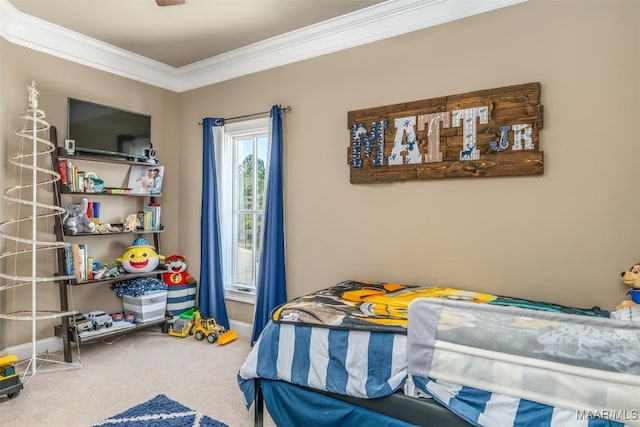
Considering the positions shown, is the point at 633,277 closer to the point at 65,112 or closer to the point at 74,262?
the point at 74,262

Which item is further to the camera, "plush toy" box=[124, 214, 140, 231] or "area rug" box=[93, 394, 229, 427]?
"plush toy" box=[124, 214, 140, 231]

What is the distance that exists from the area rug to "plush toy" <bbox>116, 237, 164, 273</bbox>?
4.93ft

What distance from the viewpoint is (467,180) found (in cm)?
270

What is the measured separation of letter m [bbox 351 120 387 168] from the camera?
300 cm

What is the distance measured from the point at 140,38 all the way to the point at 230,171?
1.43 metres

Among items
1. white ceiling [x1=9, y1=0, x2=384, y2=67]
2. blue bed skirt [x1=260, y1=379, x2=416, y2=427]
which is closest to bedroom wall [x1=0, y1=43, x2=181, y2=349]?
white ceiling [x1=9, y1=0, x2=384, y2=67]

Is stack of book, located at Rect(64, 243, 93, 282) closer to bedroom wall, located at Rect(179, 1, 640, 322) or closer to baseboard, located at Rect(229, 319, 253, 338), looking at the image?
baseboard, located at Rect(229, 319, 253, 338)

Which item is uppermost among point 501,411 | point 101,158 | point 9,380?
point 101,158

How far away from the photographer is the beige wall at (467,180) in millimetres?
2277

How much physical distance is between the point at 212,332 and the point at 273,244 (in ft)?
3.32

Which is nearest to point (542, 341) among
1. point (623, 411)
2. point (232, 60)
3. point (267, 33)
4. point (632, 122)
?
point (623, 411)

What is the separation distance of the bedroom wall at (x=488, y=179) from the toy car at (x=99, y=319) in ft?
5.42

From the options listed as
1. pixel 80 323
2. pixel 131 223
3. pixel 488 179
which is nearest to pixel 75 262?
pixel 80 323

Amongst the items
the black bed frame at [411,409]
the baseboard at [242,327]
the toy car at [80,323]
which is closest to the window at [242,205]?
the baseboard at [242,327]
